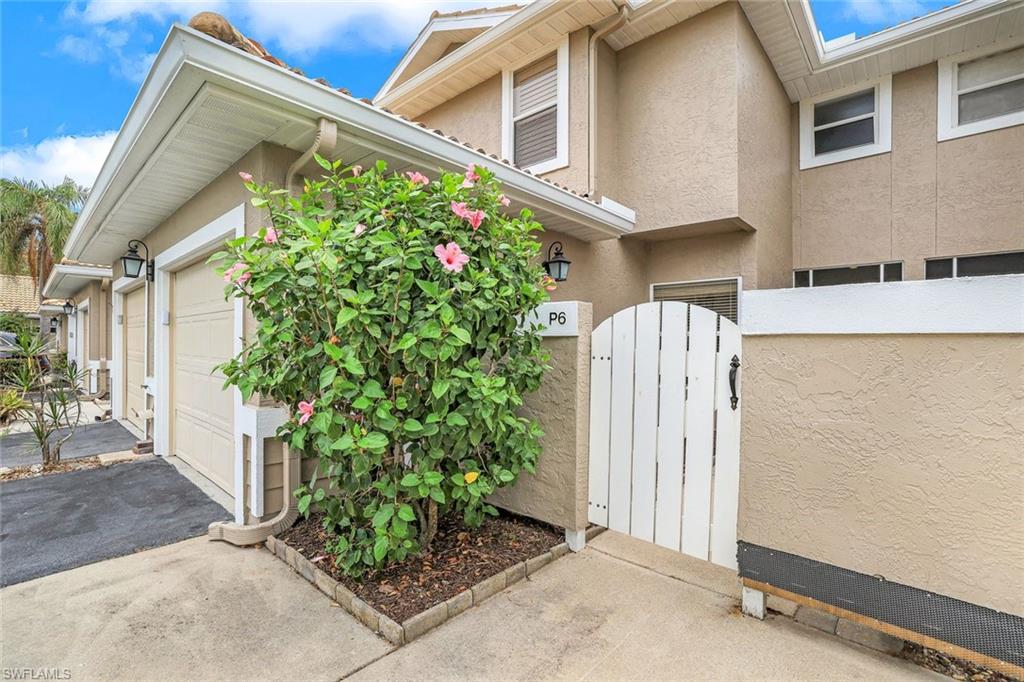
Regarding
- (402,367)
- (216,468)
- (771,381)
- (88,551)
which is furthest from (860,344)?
(216,468)

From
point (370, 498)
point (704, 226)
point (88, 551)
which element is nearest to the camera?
point (370, 498)

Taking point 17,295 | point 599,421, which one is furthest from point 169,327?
point 17,295

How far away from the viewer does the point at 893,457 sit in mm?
2387

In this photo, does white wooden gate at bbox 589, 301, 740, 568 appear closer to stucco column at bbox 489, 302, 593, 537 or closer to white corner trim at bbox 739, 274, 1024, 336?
stucco column at bbox 489, 302, 593, 537

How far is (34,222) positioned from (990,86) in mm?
28958

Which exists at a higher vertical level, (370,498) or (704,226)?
(704,226)

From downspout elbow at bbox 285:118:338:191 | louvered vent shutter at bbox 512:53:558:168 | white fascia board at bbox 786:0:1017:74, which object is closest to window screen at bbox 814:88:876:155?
white fascia board at bbox 786:0:1017:74

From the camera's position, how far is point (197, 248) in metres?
4.89

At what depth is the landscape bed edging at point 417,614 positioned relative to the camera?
2.63 metres

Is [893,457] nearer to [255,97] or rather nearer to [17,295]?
[255,97]

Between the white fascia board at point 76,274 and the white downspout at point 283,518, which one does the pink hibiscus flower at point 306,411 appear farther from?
the white fascia board at point 76,274

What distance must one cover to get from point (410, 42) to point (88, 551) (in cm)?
907

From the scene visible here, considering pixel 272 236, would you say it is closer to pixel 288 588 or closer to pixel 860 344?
pixel 288 588

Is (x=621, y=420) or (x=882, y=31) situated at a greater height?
(x=882, y=31)
